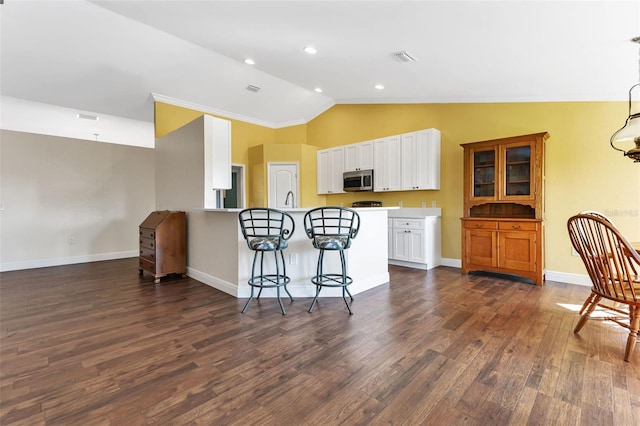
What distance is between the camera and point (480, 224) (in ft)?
14.1

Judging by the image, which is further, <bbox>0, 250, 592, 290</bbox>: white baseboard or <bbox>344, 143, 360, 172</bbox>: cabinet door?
<bbox>344, 143, 360, 172</bbox>: cabinet door

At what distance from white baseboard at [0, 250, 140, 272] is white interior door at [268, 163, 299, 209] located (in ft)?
11.0

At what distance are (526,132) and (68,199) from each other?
8153mm

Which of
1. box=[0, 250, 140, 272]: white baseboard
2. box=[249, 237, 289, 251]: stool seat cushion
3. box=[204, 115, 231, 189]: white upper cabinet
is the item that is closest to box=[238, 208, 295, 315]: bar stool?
box=[249, 237, 289, 251]: stool seat cushion

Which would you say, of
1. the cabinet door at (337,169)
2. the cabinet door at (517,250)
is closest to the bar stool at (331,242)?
the cabinet door at (517,250)

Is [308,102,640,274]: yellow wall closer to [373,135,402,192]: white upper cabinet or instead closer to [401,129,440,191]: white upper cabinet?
[401,129,440,191]: white upper cabinet

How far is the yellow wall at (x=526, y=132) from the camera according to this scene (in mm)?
3703

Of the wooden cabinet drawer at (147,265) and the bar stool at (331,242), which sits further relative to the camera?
the wooden cabinet drawer at (147,265)

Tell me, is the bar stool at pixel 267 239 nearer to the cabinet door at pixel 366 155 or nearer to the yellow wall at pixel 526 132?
the cabinet door at pixel 366 155

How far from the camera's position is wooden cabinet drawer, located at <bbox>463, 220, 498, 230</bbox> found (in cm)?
415

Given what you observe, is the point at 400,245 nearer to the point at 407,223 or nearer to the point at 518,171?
the point at 407,223

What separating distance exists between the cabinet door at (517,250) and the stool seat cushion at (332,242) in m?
2.57

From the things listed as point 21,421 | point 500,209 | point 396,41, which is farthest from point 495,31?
point 21,421

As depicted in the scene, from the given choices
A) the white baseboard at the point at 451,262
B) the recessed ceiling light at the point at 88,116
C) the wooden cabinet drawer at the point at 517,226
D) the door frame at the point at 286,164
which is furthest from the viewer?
the door frame at the point at 286,164
